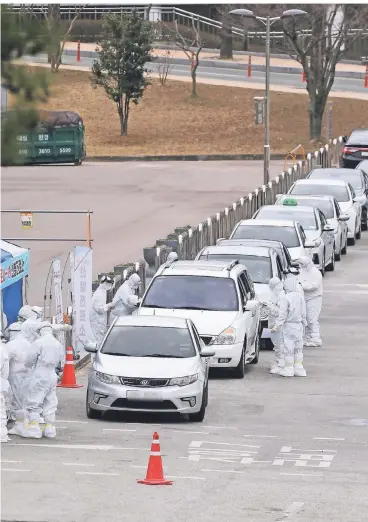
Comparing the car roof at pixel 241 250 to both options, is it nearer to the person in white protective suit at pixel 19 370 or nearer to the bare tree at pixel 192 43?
the person in white protective suit at pixel 19 370

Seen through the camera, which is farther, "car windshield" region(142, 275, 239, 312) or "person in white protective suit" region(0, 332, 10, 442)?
"car windshield" region(142, 275, 239, 312)

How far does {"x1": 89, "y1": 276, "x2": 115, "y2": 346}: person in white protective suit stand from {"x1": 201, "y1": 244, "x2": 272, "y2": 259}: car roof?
12.0 feet

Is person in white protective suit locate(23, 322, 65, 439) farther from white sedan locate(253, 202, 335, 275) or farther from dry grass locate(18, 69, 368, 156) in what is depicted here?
dry grass locate(18, 69, 368, 156)

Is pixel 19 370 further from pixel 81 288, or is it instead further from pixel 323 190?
pixel 323 190

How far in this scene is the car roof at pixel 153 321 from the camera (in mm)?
19188

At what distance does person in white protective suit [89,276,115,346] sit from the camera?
2245 centimetres

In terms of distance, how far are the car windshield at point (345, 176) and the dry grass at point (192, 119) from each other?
16.7 metres

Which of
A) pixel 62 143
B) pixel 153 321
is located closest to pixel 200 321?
pixel 153 321

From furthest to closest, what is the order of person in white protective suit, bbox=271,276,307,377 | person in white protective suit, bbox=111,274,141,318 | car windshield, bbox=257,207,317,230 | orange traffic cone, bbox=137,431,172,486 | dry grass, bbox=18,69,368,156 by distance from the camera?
1. dry grass, bbox=18,69,368,156
2. car windshield, bbox=257,207,317,230
3. person in white protective suit, bbox=111,274,141,318
4. person in white protective suit, bbox=271,276,307,377
5. orange traffic cone, bbox=137,431,172,486

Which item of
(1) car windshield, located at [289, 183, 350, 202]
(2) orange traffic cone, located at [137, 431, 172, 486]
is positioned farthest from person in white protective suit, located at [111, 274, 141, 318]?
(1) car windshield, located at [289, 183, 350, 202]

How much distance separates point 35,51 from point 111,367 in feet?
37.0

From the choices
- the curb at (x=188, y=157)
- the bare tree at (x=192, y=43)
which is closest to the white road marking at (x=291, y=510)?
the curb at (x=188, y=157)

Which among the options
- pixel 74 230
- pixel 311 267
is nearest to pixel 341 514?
pixel 311 267

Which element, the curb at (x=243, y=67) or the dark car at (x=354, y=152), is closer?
the dark car at (x=354, y=152)
